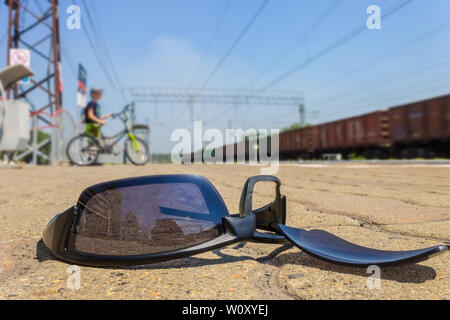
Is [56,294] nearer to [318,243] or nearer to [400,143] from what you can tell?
[318,243]

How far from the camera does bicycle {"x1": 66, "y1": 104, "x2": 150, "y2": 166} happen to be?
21.7 feet

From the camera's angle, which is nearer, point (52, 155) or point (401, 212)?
point (401, 212)

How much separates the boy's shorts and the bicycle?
0.09 m

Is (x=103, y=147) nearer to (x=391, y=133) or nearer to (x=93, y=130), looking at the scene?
(x=93, y=130)

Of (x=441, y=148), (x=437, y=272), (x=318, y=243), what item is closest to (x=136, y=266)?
(x=318, y=243)

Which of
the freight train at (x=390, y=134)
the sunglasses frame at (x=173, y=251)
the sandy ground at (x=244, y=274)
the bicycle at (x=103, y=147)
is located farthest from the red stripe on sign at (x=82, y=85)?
the sunglasses frame at (x=173, y=251)

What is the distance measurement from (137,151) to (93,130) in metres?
1.02

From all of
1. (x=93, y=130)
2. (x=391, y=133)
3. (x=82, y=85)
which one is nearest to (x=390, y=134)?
(x=391, y=133)

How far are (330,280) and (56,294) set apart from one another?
0.51 m

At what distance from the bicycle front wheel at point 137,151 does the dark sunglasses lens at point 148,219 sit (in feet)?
21.4

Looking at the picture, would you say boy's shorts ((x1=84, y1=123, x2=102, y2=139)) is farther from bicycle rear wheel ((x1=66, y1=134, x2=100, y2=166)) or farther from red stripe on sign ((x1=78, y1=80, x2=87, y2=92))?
red stripe on sign ((x1=78, y1=80, x2=87, y2=92))

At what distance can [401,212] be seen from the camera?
139cm

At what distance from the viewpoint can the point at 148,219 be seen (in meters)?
0.74

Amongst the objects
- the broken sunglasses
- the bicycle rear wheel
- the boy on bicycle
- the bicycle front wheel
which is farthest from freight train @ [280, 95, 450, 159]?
the broken sunglasses
